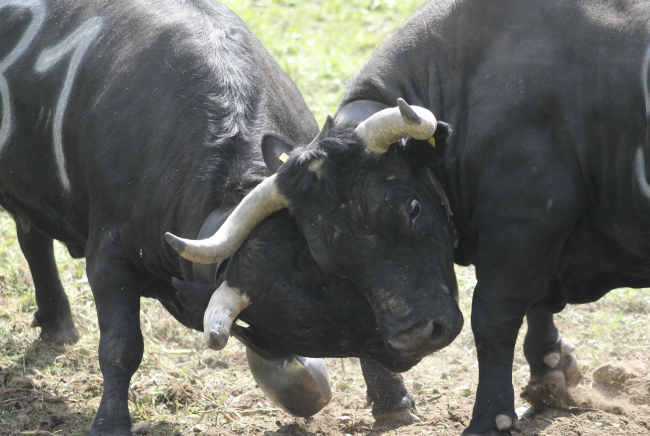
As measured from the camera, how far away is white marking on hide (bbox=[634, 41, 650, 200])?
11.6ft

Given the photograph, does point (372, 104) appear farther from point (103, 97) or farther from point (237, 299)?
point (103, 97)

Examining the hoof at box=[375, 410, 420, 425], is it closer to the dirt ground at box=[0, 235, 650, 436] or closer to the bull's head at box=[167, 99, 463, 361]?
the dirt ground at box=[0, 235, 650, 436]

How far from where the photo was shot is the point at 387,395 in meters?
→ 5.02

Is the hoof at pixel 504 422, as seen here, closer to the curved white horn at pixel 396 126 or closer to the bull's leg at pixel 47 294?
the curved white horn at pixel 396 126

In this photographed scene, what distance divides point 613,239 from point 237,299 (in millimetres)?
1874

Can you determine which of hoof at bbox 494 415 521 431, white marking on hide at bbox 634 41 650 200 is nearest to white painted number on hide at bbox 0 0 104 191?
hoof at bbox 494 415 521 431

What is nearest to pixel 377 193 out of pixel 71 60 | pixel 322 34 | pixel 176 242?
pixel 176 242

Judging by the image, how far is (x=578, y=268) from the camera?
4.11m

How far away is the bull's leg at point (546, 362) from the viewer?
16.1 feet

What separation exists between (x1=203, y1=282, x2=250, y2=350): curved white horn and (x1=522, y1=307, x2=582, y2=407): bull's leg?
2076mm

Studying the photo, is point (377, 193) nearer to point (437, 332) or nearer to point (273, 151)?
point (437, 332)

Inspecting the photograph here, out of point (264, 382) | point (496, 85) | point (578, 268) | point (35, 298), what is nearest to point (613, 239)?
point (578, 268)

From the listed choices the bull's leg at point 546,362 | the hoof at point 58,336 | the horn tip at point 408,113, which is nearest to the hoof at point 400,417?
the bull's leg at point 546,362

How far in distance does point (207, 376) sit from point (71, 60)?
244 cm
